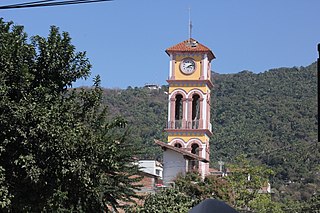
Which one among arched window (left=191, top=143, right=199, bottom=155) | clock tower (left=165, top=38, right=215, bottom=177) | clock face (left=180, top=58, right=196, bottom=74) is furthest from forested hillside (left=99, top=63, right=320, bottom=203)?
arched window (left=191, top=143, right=199, bottom=155)

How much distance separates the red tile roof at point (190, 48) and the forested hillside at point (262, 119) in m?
→ 20.1

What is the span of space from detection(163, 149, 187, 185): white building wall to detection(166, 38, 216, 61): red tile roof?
8998 mm

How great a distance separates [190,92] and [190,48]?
10.4 ft

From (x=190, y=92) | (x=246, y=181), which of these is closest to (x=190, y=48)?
(x=190, y=92)

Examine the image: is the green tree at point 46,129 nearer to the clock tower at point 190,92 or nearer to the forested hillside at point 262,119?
the clock tower at point 190,92

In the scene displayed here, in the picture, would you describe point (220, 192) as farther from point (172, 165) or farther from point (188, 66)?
point (188, 66)

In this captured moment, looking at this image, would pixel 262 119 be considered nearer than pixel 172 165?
No

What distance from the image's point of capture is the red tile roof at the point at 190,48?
5322cm

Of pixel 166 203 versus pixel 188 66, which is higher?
pixel 188 66

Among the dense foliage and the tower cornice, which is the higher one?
the tower cornice

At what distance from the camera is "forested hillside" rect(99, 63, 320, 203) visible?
83.7m

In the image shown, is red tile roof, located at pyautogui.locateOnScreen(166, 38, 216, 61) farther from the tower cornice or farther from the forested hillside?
the forested hillside

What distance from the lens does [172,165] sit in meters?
46.7

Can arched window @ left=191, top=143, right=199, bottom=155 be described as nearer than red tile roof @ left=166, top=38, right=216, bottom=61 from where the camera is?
Yes
